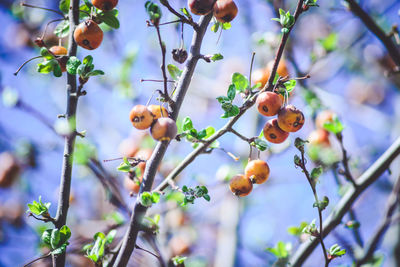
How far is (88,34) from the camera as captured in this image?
187cm

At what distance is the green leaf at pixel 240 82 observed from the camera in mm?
1988

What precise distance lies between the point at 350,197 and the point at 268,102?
1.09 metres

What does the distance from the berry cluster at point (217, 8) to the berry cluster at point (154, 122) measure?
556 millimetres

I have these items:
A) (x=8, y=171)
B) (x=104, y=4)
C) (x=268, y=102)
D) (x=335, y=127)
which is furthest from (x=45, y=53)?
(x=8, y=171)

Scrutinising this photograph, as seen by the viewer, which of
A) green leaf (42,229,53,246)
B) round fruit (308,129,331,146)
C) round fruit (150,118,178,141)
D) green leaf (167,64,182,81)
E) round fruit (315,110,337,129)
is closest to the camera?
round fruit (150,118,178,141)

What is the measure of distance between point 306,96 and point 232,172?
114 cm

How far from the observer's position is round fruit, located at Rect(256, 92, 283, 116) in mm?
1803

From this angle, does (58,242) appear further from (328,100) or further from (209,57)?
(328,100)

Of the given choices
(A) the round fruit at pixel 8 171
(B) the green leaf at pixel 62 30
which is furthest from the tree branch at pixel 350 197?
(A) the round fruit at pixel 8 171

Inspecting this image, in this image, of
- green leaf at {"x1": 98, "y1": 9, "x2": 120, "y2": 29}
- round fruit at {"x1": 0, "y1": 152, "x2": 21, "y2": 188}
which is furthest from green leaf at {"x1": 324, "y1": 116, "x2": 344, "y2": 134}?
round fruit at {"x1": 0, "y1": 152, "x2": 21, "y2": 188}

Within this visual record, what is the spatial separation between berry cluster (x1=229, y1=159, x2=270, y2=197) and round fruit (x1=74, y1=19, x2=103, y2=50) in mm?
1207

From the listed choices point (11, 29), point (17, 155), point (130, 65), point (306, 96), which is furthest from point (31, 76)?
point (306, 96)

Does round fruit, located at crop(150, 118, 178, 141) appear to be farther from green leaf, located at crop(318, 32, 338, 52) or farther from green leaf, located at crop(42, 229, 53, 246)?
green leaf, located at crop(318, 32, 338, 52)

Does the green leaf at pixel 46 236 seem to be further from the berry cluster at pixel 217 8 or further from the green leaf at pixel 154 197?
the berry cluster at pixel 217 8
